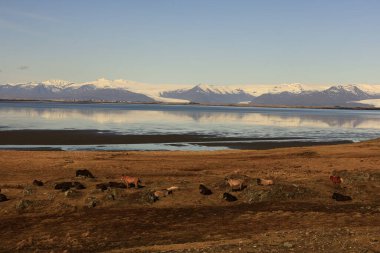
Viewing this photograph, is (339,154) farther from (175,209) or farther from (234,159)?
(175,209)

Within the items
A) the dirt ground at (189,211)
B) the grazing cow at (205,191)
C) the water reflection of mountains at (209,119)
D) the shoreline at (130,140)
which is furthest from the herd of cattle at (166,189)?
the water reflection of mountains at (209,119)

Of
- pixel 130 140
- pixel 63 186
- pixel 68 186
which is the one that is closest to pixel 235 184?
pixel 68 186

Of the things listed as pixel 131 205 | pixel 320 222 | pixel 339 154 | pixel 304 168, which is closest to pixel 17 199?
pixel 131 205

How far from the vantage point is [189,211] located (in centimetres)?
2186

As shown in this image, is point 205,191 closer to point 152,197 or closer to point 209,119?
point 152,197

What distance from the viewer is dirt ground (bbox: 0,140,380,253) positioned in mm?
16344

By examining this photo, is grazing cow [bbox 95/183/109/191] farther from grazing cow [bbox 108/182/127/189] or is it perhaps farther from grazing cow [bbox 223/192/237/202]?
grazing cow [bbox 223/192/237/202]

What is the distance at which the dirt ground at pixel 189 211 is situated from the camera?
16344 mm

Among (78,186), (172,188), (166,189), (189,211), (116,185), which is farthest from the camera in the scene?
(116,185)

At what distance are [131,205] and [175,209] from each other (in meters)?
2.35

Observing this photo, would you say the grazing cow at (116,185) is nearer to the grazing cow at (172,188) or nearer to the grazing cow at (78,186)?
the grazing cow at (78,186)

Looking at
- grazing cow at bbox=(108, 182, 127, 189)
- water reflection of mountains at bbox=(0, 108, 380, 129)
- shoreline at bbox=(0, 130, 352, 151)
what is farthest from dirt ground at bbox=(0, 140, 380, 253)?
water reflection of mountains at bbox=(0, 108, 380, 129)

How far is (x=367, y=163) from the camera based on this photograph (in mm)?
36688

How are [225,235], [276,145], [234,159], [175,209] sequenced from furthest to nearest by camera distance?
[276,145] → [234,159] → [175,209] → [225,235]
